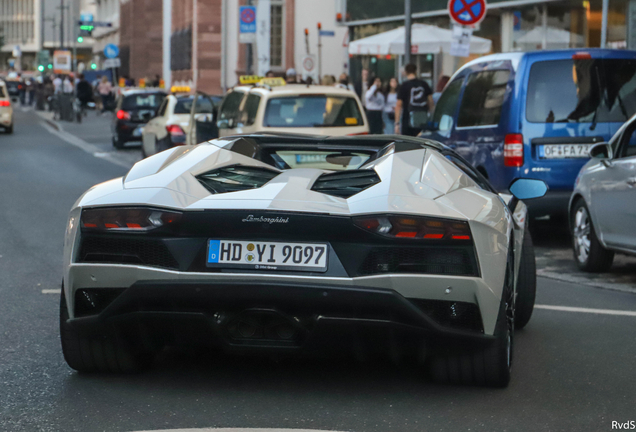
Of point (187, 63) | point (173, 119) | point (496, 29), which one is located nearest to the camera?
point (173, 119)

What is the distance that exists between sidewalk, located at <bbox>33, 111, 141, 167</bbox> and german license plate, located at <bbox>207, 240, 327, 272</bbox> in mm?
18545

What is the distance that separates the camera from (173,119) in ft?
75.0

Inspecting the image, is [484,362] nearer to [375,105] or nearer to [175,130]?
[175,130]

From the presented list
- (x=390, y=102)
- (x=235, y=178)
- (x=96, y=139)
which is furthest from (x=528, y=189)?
(x=96, y=139)

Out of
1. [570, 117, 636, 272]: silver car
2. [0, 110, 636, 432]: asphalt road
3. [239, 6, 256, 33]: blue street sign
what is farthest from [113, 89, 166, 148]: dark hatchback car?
[0, 110, 636, 432]: asphalt road

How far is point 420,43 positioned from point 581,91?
1372cm

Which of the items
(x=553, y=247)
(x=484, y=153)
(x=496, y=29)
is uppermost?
(x=496, y=29)

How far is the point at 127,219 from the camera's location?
4.77 meters

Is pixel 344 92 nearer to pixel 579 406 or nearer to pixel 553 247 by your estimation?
pixel 553 247

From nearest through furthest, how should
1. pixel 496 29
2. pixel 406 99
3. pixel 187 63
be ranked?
pixel 406 99 < pixel 496 29 < pixel 187 63

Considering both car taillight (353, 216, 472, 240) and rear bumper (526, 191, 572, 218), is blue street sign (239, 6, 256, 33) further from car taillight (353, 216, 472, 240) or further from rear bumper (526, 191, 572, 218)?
car taillight (353, 216, 472, 240)

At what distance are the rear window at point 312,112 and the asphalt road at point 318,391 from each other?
22.0 ft

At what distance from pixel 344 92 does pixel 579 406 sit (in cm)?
947

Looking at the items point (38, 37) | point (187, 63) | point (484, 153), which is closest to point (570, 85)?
point (484, 153)
